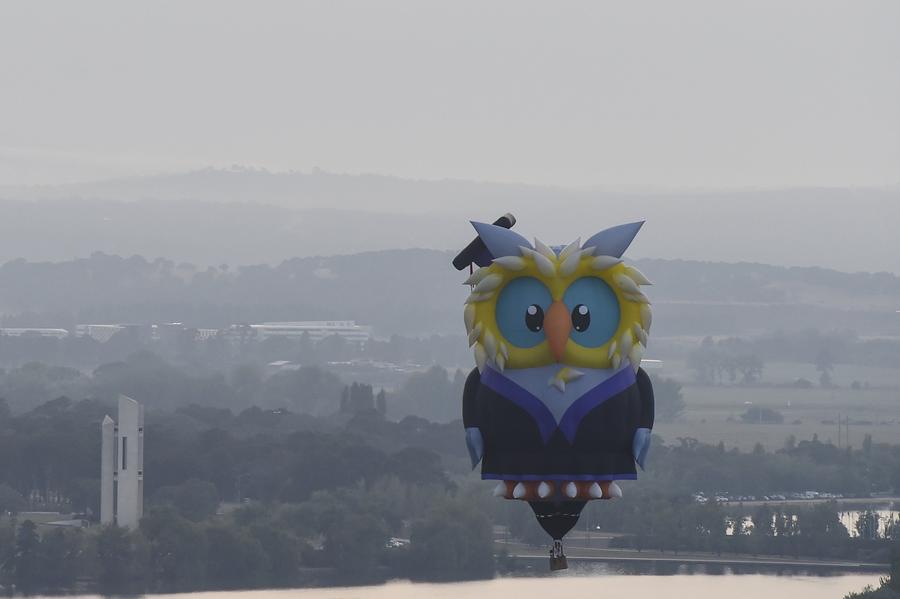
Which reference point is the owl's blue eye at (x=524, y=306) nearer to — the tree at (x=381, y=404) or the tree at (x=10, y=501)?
the tree at (x=10, y=501)

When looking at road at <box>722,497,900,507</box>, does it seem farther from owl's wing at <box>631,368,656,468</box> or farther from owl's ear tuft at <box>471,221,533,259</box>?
owl's ear tuft at <box>471,221,533,259</box>

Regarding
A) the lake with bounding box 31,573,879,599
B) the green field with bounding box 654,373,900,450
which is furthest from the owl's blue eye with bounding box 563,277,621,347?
the green field with bounding box 654,373,900,450

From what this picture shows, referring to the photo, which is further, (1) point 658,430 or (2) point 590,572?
(1) point 658,430

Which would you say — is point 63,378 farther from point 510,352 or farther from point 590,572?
point 510,352

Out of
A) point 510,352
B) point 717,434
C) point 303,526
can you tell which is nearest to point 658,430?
point 717,434

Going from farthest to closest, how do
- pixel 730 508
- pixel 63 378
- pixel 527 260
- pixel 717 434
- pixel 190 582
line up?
pixel 63 378 → pixel 717 434 → pixel 730 508 → pixel 190 582 → pixel 527 260

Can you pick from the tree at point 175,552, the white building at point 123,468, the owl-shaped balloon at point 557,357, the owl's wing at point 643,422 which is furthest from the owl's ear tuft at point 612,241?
the white building at point 123,468
